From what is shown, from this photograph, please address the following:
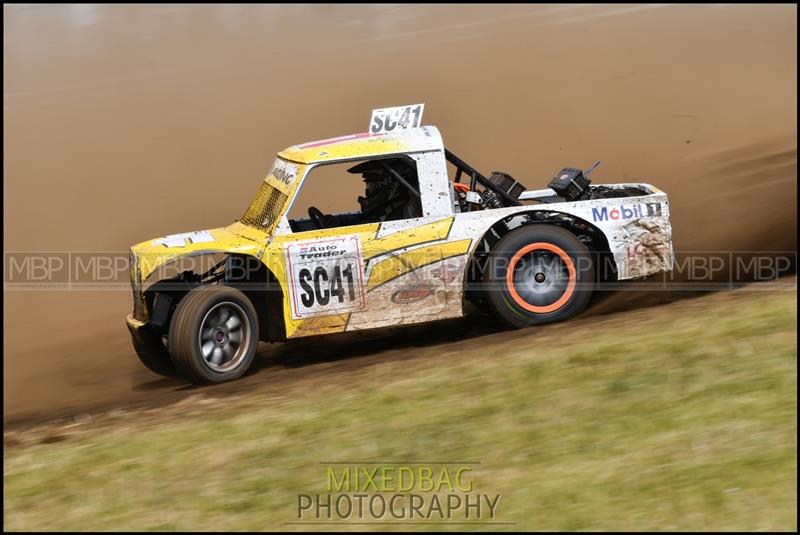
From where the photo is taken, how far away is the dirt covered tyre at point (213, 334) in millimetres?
8680

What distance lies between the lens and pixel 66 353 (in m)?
11.3

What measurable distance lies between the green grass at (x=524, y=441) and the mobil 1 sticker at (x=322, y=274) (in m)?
0.67

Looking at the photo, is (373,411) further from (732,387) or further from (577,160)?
(577,160)

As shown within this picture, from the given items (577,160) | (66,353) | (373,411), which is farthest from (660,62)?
(373,411)

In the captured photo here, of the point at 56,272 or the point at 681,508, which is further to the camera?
the point at 56,272

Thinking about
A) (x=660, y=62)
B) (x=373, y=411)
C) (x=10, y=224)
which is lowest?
(x=373, y=411)

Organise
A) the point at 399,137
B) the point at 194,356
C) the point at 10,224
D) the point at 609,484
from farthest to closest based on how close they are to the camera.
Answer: the point at 10,224, the point at 399,137, the point at 194,356, the point at 609,484

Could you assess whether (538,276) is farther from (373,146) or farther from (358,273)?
(373,146)

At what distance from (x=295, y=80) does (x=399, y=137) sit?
12359 mm

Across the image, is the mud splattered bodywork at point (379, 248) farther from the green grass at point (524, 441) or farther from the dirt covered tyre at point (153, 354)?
the green grass at point (524, 441)

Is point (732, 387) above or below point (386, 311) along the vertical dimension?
below

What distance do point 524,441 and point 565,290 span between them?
8.62 ft

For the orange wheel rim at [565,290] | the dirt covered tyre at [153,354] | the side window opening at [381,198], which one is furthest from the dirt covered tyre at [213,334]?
the orange wheel rim at [565,290]

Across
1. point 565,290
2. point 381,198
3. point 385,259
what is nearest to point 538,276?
point 565,290
